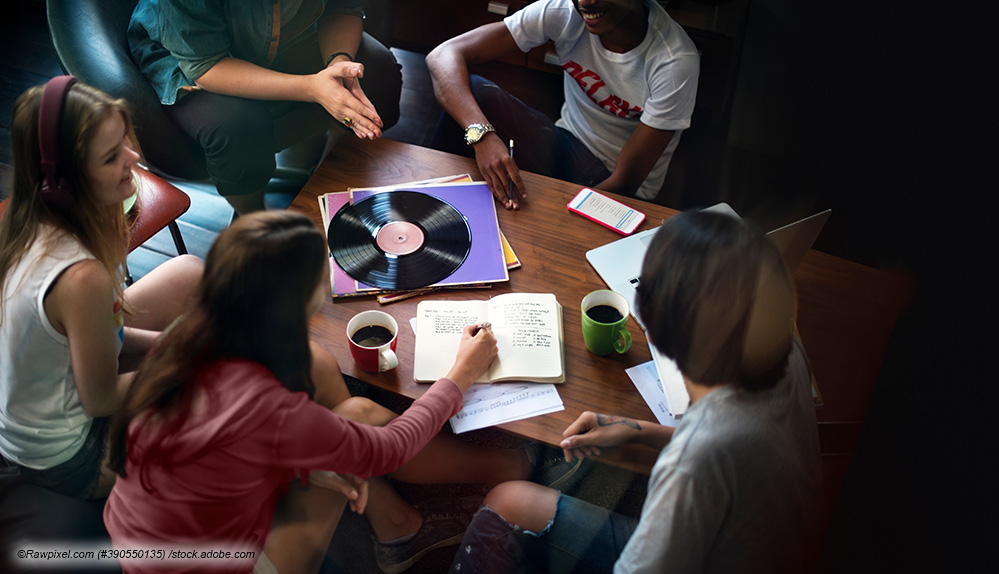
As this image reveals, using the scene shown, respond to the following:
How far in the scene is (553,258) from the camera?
4.68ft

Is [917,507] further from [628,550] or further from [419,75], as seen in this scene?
[419,75]

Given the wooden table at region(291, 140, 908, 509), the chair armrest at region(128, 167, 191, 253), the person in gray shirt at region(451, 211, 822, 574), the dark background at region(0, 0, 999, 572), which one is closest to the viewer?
the dark background at region(0, 0, 999, 572)

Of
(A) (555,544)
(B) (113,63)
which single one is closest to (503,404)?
(A) (555,544)

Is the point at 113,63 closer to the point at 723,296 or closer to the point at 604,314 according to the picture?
the point at 604,314

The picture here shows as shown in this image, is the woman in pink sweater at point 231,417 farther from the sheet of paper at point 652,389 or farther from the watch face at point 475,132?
the watch face at point 475,132

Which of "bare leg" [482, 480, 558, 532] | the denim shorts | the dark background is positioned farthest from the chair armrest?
the dark background

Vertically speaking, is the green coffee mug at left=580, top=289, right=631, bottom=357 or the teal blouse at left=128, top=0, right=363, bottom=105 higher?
the teal blouse at left=128, top=0, right=363, bottom=105

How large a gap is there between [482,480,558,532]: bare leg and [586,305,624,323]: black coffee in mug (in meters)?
0.34

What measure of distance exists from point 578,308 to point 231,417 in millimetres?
689

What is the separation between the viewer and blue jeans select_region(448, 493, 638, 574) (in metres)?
1.13

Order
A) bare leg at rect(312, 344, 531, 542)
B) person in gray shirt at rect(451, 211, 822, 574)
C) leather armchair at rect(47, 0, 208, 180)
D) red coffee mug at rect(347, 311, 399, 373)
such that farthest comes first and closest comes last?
leather armchair at rect(47, 0, 208, 180)
bare leg at rect(312, 344, 531, 542)
red coffee mug at rect(347, 311, 399, 373)
person in gray shirt at rect(451, 211, 822, 574)

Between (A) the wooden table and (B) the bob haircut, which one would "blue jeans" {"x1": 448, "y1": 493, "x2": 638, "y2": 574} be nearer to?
(A) the wooden table

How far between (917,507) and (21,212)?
1.30 metres

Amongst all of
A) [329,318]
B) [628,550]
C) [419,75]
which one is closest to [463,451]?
[329,318]
